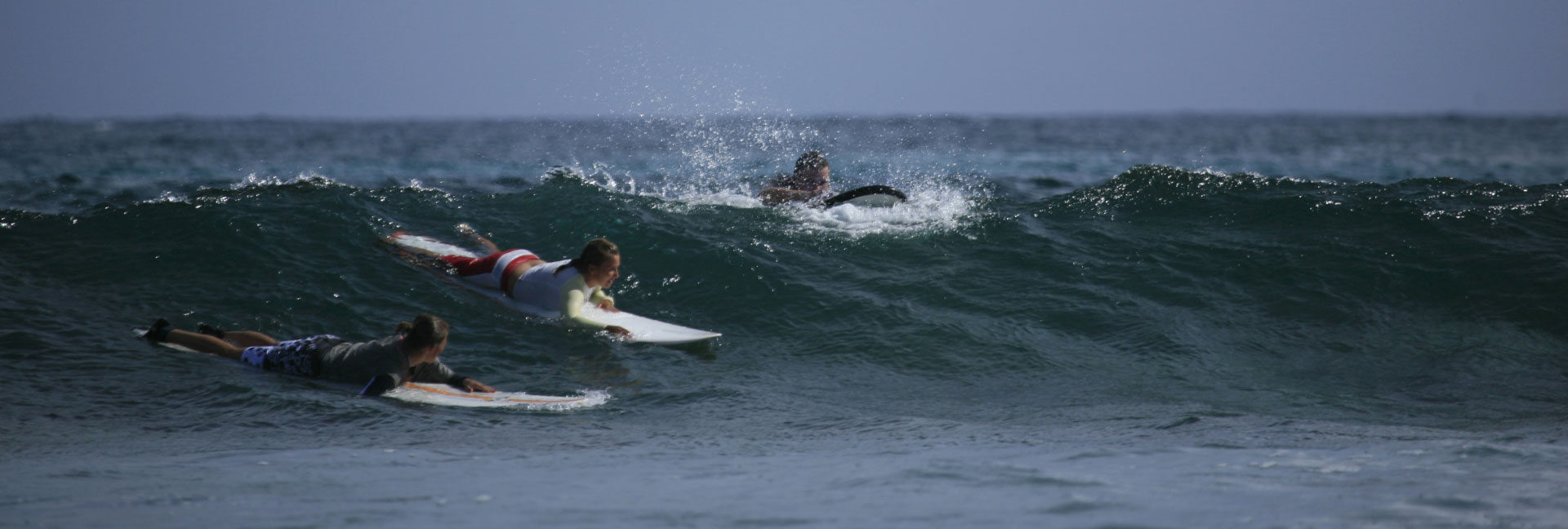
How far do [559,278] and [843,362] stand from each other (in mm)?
2372

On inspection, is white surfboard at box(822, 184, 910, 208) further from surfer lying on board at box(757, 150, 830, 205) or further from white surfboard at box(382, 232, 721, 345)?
white surfboard at box(382, 232, 721, 345)

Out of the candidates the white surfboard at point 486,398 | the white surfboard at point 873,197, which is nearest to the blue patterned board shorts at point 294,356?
the white surfboard at point 486,398

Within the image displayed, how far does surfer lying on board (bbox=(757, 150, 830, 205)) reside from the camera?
516 inches

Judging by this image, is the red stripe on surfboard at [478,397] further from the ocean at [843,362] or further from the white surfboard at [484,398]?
the ocean at [843,362]

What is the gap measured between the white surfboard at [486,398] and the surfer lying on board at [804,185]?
20.8ft

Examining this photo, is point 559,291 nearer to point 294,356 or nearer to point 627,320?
point 627,320

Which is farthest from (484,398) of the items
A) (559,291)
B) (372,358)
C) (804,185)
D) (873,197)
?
(804,185)

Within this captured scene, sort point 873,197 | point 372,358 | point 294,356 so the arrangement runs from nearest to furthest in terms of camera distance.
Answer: point 372,358
point 294,356
point 873,197

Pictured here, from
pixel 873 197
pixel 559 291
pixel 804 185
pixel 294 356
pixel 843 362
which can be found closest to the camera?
pixel 294 356

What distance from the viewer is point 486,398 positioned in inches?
270

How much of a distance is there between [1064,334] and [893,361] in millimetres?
1660

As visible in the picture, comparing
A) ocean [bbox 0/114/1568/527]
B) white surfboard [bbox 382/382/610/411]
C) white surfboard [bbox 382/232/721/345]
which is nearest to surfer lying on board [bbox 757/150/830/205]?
ocean [bbox 0/114/1568/527]

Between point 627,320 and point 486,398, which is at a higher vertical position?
point 627,320

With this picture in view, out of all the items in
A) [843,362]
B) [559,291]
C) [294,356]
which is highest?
[559,291]
